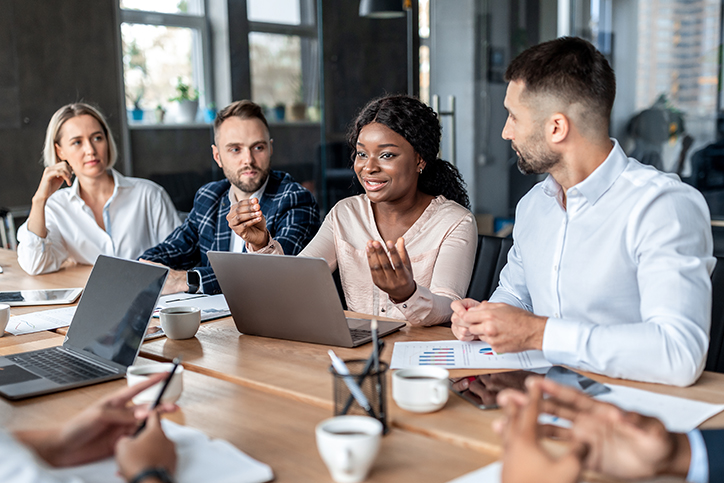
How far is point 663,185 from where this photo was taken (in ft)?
4.56

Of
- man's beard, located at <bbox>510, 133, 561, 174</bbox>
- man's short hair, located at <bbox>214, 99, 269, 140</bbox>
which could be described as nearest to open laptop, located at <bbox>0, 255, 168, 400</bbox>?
man's beard, located at <bbox>510, 133, 561, 174</bbox>

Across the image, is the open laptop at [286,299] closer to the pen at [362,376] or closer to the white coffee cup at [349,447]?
the pen at [362,376]

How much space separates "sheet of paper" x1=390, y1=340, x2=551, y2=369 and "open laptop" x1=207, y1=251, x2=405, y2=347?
13 centimetres

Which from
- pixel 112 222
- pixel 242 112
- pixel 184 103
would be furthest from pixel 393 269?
pixel 184 103

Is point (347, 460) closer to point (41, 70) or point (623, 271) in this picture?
point (623, 271)

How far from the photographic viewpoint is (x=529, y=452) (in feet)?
2.55

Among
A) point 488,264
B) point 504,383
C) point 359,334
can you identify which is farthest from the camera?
point 488,264

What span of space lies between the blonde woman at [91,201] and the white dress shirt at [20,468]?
2305 millimetres

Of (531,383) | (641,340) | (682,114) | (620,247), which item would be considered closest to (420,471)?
(531,383)

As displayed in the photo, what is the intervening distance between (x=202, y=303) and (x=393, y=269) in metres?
0.69

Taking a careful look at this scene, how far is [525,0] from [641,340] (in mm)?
3273

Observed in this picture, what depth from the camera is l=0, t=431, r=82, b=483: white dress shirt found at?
796 mm

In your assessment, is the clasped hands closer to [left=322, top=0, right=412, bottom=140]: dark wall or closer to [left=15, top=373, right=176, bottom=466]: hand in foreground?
[left=15, top=373, right=176, bottom=466]: hand in foreground

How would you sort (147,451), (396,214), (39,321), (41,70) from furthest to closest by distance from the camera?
1. (41,70)
2. (396,214)
3. (39,321)
4. (147,451)
